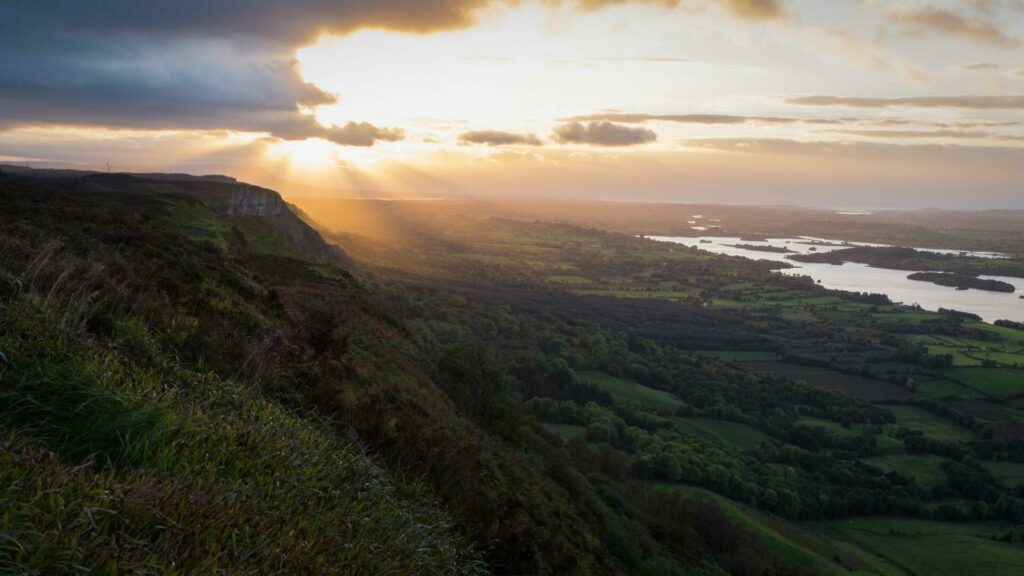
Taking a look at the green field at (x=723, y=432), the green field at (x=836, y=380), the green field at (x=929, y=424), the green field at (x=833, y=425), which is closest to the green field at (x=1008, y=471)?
the green field at (x=929, y=424)

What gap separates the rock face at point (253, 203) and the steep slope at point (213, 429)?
29891 mm

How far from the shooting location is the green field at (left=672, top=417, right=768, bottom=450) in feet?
194

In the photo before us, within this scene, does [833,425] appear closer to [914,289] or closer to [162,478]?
[162,478]

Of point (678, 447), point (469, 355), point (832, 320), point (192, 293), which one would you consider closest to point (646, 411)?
point (678, 447)

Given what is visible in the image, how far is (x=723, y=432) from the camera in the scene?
61.9 meters

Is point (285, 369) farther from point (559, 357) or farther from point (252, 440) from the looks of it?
point (559, 357)

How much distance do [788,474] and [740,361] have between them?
39425mm

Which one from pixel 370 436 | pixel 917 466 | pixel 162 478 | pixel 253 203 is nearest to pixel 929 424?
pixel 917 466

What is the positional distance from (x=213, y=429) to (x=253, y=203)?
45.9 m

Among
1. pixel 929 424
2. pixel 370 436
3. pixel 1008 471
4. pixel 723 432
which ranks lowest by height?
pixel 1008 471

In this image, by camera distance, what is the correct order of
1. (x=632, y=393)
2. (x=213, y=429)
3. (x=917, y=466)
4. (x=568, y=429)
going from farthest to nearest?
(x=632, y=393) → (x=917, y=466) → (x=568, y=429) → (x=213, y=429)

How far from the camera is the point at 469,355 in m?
24.1

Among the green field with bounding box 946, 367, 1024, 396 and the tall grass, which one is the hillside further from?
the green field with bounding box 946, 367, 1024, 396

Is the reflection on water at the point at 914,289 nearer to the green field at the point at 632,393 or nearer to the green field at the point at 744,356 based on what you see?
the green field at the point at 744,356
